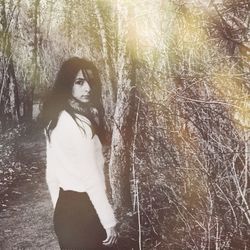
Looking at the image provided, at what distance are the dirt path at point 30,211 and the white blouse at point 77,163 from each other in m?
0.08

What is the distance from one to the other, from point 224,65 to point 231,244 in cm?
160

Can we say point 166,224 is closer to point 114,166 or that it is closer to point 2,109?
point 114,166

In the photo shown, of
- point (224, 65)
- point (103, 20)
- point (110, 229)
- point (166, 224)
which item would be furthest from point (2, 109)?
point (224, 65)

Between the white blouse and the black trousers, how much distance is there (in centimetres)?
5

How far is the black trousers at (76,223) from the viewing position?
3.34m

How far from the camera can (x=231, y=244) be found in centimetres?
352

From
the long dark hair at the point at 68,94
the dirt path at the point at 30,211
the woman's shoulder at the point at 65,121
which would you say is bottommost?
the dirt path at the point at 30,211

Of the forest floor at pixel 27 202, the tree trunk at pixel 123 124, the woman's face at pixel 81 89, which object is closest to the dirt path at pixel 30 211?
the forest floor at pixel 27 202

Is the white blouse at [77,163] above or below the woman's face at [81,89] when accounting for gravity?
below

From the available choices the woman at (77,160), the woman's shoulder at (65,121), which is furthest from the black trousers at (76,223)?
the woman's shoulder at (65,121)

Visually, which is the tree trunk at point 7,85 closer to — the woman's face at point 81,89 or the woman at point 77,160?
the woman at point 77,160

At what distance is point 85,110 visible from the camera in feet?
11.2

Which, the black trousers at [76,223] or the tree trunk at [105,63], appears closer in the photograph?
the black trousers at [76,223]

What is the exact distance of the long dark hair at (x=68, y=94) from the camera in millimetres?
3395
